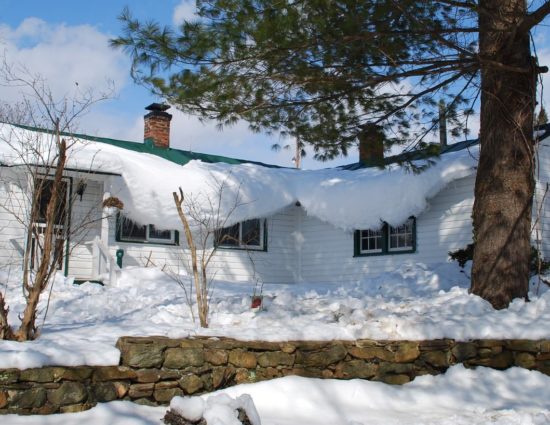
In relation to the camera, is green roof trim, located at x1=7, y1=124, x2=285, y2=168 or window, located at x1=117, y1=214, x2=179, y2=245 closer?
window, located at x1=117, y1=214, x2=179, y2=245

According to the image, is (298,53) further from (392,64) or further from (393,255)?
(393,255)

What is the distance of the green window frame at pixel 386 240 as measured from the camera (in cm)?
1374

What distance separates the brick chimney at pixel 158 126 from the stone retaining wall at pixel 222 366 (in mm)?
10557

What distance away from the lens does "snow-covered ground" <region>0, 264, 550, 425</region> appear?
5023 millimetres

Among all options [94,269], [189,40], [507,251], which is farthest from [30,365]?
[94,269]

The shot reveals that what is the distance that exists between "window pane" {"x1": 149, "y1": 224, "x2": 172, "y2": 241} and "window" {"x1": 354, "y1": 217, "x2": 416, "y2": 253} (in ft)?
14.2

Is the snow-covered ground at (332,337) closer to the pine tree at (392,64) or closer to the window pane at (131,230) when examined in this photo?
the pine tree at (392,64)

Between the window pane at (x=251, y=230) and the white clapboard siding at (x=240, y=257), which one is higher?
the window pane at (x=251, y=230)

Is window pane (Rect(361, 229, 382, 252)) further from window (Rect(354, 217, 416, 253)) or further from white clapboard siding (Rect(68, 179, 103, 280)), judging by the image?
white clapboard siding (Rect(68, 179, 103, 280))

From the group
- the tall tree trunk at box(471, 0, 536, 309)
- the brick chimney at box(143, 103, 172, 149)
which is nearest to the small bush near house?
the tall tree trunk at box(471, 0, 536, 309)

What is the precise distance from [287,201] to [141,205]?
3.72 meters

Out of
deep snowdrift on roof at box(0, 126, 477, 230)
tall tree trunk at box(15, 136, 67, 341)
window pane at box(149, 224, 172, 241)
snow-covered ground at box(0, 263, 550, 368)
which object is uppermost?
deep snowdrift on roof at box(0, 126, 477, 230)

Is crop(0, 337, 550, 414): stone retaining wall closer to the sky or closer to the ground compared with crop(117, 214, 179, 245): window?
closer to the ground

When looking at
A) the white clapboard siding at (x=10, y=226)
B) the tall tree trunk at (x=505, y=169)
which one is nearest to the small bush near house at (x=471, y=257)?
the tall tree trunk at (x=505, y=169)
